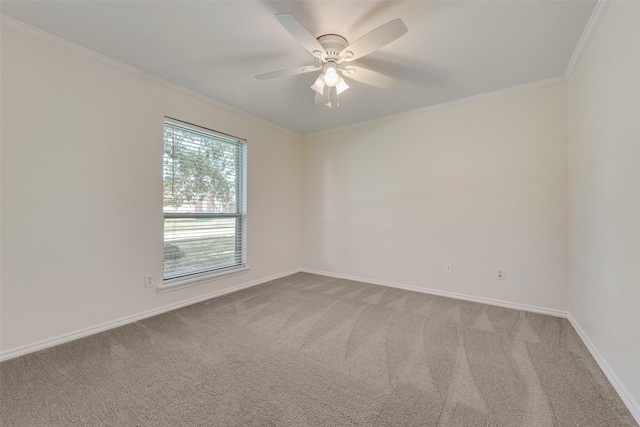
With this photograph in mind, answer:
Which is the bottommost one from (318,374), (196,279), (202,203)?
(318,374)

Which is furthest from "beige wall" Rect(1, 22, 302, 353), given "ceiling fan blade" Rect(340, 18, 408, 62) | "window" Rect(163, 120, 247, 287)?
"ceiling fan blade" Rect(340, 18, 408, 62)

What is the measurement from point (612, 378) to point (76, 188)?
407 cm

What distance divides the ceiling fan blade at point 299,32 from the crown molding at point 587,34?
71.5 inches

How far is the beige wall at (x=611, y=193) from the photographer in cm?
144

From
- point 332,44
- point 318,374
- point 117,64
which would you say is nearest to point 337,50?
point 332,44

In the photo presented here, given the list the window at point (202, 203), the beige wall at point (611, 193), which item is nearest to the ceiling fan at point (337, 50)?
the beige wall at point (611, 193)

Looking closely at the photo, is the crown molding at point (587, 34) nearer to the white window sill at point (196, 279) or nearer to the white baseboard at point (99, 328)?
the white window sill at point (196, 279)

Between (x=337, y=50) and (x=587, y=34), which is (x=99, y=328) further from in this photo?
(x=587, y=34)

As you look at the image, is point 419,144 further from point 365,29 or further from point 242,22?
point 242,22

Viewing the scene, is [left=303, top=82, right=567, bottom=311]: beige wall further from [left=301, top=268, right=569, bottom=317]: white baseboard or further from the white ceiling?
the white ceiling

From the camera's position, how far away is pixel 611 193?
1.70m

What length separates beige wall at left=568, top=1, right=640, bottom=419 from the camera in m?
1.44

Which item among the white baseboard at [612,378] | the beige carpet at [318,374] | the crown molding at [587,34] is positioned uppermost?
the crown molding at [587,34]

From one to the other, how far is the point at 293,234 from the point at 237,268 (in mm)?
1202
